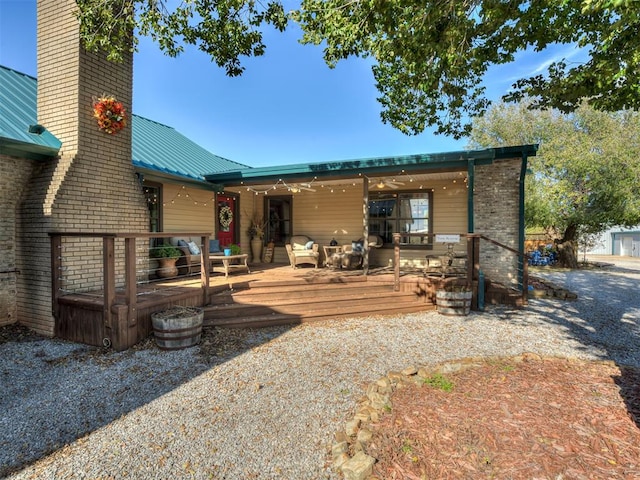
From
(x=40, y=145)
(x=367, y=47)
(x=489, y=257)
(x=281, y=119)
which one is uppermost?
(x=281, y=119)

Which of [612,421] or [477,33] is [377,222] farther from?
[612,421]

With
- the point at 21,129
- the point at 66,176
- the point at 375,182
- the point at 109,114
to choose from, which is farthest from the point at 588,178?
the point at 21,129

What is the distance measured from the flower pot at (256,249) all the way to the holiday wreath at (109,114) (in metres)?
5.53

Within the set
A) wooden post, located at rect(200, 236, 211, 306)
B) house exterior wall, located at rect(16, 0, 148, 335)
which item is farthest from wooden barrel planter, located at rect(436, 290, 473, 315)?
house exterior wall, located at rect(16, 0, 148, 335)

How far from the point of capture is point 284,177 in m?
8.51

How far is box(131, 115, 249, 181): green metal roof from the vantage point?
745 cm

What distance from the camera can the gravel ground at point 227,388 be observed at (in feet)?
7.92

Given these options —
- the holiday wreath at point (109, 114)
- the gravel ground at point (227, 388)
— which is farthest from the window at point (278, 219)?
the holiday wreath at point (109, 114)

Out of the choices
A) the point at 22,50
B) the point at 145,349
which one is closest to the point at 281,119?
the point at 22,50

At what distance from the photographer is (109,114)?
5.55m

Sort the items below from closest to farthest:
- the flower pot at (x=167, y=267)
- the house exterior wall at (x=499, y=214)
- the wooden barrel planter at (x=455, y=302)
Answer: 1. the wooden barrel planter at (x=455, y=302)
2. the flower pot at (x=167, y=267)
3. the house exterior wall at (x=499, y=214)

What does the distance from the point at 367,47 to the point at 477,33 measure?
176 centimetres

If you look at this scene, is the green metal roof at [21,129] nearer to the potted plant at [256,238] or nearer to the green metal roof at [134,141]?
the green metal roof at [134,141]

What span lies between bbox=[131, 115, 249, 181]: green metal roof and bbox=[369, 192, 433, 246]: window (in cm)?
503
